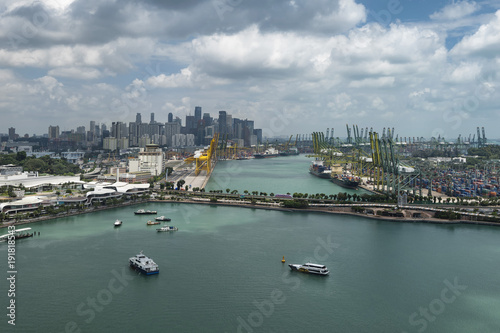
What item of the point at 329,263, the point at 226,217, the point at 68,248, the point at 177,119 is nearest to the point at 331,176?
the point at 226,217

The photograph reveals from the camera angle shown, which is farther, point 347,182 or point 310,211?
point 347,182

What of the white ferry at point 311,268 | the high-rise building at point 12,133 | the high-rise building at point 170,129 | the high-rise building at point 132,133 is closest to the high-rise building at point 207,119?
the high-rise building at point 170,129

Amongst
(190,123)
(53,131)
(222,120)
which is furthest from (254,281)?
(190,123)

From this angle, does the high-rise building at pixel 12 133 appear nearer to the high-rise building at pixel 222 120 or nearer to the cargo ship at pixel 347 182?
the high-rise building at pixel 222 120

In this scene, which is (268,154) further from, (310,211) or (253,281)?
(253,281)

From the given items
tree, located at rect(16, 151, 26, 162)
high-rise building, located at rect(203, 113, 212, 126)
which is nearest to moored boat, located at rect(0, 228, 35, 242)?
tree, located at rect(16, 151, 26, 162)

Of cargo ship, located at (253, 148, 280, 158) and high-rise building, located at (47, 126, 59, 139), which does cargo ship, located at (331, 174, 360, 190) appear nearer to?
cargo ship, located at (253, 148, 280, 158)

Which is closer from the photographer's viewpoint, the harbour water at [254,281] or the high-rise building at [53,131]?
A: the harbour water at [254,281]
